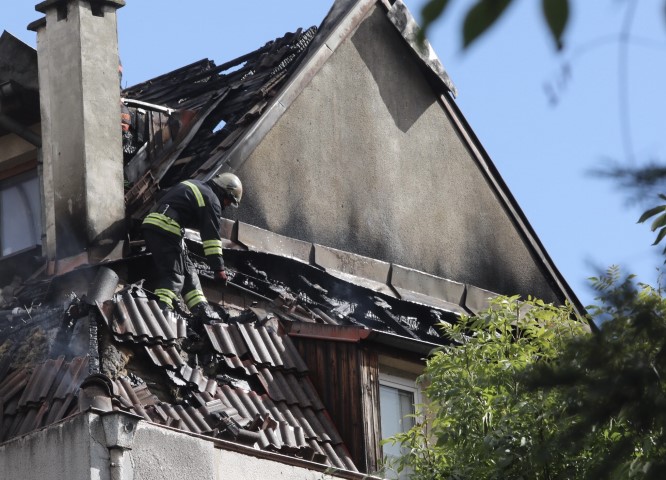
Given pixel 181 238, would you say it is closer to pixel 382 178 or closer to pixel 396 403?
pixel 396 403

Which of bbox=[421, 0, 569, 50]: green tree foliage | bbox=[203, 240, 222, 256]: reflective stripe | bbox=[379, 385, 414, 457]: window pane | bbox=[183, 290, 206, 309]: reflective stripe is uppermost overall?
bbox=[203, 240, 222, 256]: reflective stripe

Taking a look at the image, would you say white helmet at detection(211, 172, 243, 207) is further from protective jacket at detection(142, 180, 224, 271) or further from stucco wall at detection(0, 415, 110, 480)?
stucco wall at detection(0, 415, 110, 480)

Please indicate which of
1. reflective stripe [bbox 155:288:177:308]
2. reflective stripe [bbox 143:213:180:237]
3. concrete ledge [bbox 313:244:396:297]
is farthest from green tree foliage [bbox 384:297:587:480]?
concrete ledge [bbox 313:244:396:297]

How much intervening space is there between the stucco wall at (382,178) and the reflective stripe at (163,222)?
176 centimetres

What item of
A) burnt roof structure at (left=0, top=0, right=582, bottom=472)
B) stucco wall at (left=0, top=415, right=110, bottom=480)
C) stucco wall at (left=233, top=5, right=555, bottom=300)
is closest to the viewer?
stucco wall at (left=0, top=415, right=110, bottom=480)

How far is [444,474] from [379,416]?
102 inches

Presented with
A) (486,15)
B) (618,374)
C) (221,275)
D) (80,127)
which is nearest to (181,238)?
(221,275)

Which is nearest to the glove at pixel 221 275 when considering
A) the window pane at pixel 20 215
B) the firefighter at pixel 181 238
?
the firefighter at pixel 181 238

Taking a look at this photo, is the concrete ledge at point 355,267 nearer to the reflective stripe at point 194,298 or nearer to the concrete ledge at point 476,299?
the concrete ledge at point 476,299

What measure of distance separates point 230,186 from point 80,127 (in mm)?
1467

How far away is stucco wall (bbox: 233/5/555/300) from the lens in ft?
53.2

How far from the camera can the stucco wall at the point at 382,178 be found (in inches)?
638

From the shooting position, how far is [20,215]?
1572 cm

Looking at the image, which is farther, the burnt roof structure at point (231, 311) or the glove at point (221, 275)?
the glove at point (221, 275)
